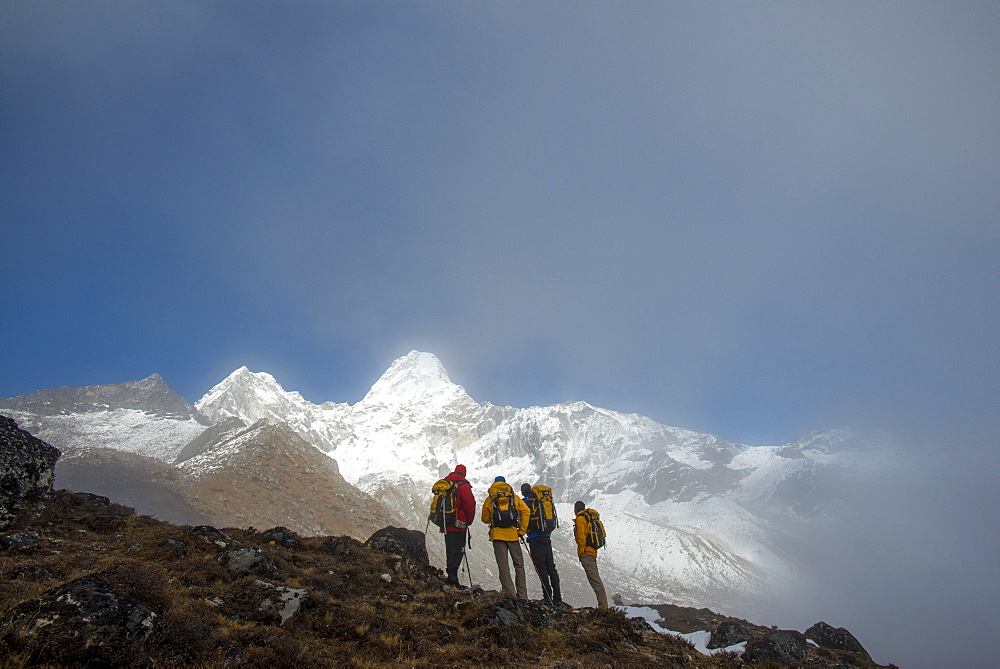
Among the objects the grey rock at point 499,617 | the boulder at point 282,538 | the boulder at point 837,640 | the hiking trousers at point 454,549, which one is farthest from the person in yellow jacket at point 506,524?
the boulder at point 837,640

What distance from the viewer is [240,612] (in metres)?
8.54

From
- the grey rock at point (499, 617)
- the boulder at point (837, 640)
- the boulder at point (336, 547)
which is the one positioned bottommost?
the boulder at point (837, 640)

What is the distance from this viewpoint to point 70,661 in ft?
16.4

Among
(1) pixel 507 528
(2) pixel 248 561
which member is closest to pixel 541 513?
(1) pixel 507 528

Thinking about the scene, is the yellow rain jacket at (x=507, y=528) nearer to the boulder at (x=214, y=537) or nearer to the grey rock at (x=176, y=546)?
the boulder at (x=214, y=537)

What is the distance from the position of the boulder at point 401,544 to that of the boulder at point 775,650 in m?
11.7

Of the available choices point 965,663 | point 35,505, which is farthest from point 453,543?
point 965,663

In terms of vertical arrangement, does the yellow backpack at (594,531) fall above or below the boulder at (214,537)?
above

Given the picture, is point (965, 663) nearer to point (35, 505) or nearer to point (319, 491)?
point (319, 491)

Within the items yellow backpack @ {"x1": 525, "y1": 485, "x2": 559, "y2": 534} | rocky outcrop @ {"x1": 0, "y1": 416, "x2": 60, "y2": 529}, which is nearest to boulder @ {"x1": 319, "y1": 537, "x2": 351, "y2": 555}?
yellow backpack @ {"x1": 525, "y1": 485, "x2": 559, "y2": 534}

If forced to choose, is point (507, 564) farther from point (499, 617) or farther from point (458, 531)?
point (499, 617)

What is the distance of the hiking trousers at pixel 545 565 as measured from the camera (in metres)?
15.0

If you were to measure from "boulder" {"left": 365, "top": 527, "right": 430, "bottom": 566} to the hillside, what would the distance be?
3.03 metres

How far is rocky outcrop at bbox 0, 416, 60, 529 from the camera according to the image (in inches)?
481
